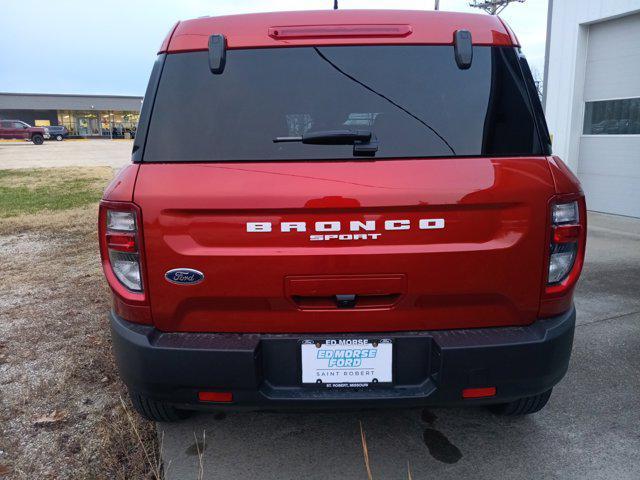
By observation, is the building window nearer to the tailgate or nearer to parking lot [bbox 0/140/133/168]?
the tailgate

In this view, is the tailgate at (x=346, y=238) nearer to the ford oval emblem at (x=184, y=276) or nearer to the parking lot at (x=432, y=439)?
the ford oval emblem at (x=184, y=276)

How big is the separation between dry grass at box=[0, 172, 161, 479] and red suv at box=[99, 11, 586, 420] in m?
0.67

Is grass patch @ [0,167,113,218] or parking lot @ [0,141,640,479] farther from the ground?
grass patch @ [0,167,113,218]

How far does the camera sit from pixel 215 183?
1940mm

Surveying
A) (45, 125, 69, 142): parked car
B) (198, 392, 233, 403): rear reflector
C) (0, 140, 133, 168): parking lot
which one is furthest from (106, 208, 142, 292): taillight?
(45, 125, 69, 142): parked car

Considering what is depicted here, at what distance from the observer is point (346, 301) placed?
1.98 m

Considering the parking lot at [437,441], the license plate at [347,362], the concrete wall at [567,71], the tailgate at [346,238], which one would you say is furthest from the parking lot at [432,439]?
the concrete wall at [567,71]

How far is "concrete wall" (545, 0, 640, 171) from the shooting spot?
8.52 metres

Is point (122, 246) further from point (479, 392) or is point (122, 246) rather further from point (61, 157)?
point (61, 157)

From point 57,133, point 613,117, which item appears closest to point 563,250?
point 613,117

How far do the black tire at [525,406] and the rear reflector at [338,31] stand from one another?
1803 millimetres

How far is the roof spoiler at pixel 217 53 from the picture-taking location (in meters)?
2.09

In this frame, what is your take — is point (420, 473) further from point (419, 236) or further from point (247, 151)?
point (247, 151)

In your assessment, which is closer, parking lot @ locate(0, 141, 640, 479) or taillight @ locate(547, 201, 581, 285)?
taillight @ locate(547, 201, 581, 285)
